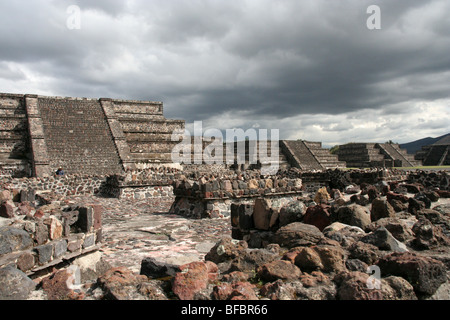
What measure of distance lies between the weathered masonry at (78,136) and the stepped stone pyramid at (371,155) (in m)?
22.4

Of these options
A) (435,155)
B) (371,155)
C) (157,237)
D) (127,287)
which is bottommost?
(435,155)

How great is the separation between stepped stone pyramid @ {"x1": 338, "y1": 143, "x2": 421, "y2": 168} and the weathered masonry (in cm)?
2245

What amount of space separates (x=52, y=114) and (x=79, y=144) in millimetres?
3934

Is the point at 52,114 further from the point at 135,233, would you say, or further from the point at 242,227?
the point at 242,227

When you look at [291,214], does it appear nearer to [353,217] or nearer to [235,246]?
[353,217]

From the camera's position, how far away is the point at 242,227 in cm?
586

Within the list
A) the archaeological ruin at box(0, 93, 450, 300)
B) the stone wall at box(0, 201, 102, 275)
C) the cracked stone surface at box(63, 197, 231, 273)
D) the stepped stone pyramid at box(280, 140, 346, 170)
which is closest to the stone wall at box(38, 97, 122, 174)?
the archaeological ruin at box(0, 93, 450, 300)

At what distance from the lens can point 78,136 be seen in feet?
74.7

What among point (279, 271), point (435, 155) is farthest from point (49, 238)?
point (435, 155)

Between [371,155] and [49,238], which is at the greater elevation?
[49,238]

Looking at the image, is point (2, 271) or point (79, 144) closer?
point (2, 271)

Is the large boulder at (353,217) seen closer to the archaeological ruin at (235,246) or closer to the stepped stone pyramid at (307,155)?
the archaeological ruin at (235,246)

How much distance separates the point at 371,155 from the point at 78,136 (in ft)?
102
